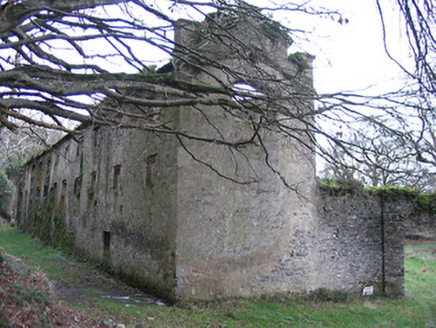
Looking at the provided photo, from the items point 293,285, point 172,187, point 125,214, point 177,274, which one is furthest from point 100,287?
point 293,285

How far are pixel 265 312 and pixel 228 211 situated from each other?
2627 millimetres

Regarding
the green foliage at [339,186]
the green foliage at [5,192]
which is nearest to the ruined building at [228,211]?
the green foliage at [339,186]

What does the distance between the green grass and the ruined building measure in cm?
49


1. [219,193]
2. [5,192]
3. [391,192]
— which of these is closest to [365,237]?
[391,192]

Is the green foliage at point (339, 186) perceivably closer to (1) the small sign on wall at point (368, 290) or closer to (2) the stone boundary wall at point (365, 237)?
(2) the stone boundary wall at point (365, 237)

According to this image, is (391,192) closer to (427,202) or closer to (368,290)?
(427,202)

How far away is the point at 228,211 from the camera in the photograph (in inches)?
421

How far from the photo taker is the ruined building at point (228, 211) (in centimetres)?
1009

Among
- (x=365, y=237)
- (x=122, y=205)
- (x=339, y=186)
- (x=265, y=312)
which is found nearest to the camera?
(x=265, y=312)

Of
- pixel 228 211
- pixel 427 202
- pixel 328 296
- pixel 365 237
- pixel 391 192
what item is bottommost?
pixel 328 296

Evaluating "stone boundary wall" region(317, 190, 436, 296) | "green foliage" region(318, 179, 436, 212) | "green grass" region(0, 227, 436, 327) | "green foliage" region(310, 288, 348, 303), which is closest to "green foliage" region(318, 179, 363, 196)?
"green foliage" region(318, 179, 436, 212)

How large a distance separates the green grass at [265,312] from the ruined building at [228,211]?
487 millimetres

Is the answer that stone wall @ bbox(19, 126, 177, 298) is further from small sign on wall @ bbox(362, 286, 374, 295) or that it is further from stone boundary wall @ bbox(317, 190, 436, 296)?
small sign on wall @ bbox(362, 286, 374, 295)

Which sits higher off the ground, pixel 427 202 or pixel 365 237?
pixel 427 202
